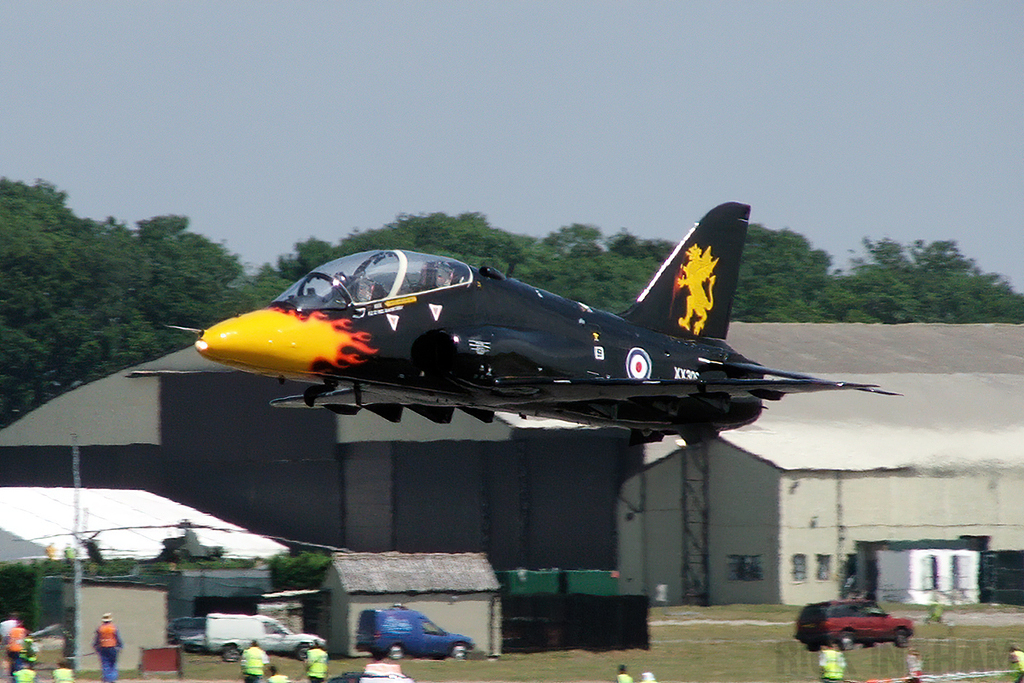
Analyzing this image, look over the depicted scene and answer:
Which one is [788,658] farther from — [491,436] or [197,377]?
[197,377]

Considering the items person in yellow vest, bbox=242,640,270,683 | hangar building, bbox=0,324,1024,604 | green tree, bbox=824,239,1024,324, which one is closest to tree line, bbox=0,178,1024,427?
green tree, bbox=824,239,1024,324

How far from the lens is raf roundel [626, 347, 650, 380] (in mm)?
26112

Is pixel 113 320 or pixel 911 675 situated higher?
pixel 113 320

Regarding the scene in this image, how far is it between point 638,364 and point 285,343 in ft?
25.6

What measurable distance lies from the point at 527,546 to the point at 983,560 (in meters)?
19.5

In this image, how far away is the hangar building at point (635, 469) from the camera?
2060 inches

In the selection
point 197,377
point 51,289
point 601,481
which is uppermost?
point 51,289

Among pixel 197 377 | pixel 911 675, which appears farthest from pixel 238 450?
pixel 911 675

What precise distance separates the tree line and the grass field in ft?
156

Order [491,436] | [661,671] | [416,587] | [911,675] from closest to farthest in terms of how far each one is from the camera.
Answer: [911,675] → [661,671] → [416,587] → [491,436]

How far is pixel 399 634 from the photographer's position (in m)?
38.7

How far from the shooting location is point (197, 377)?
209 ft

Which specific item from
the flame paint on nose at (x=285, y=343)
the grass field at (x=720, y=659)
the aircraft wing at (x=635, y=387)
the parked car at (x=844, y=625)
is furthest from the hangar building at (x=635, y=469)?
the flame paint on nose at (x=285, y=343)

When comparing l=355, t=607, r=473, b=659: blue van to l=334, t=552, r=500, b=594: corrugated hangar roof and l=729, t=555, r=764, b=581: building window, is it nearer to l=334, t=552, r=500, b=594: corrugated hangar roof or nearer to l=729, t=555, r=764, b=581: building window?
l=334, t=552, r=500, b=594: corrugated hangar roof
